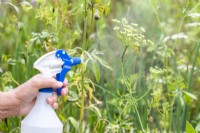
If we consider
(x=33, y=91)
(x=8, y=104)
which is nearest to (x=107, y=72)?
(x=8, y=104)

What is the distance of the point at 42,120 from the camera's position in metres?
1.91

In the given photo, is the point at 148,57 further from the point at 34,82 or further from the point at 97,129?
the point at 34,82

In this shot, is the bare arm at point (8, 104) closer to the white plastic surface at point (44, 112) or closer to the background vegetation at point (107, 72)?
the white plastic surface at point (44, 112)

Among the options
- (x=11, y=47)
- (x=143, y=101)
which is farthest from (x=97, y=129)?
(x=11, y=47)

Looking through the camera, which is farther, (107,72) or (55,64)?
(107,72)

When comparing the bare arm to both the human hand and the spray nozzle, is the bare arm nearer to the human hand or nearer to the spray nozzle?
the human hand

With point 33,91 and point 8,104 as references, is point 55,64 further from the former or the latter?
point 8,104

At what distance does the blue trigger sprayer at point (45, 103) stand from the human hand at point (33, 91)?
19mm

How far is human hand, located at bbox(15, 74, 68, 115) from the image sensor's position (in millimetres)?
1915

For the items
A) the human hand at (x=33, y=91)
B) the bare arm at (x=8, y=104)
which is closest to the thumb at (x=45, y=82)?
the human hand at (x=33, y=91)

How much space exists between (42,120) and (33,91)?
0.12 m

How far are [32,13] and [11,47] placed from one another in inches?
22.5

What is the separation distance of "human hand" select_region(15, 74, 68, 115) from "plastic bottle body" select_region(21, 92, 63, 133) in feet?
0.06

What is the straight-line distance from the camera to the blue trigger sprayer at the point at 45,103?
1.91 meters
